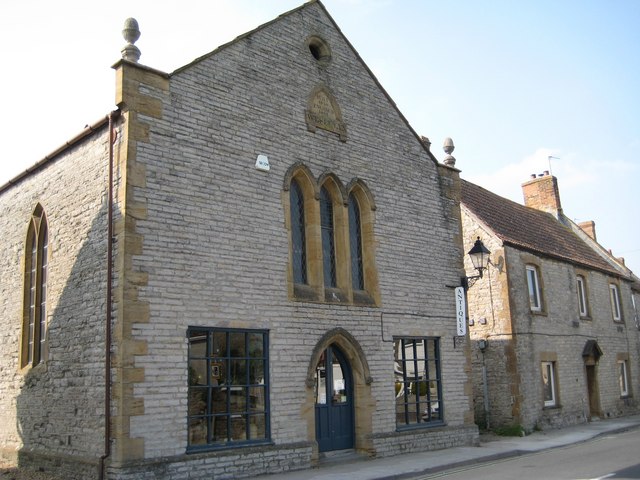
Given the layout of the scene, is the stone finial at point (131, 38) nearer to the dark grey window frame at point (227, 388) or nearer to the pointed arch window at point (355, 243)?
the dark grey window frame at point (227, 388)

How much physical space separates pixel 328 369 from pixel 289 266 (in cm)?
242

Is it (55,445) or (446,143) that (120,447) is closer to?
(55,445)

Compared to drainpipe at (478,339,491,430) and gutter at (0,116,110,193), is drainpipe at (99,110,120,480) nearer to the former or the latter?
gutter at (0,116,110,193)

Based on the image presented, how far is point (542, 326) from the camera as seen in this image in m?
21.0

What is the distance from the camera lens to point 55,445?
11.5m

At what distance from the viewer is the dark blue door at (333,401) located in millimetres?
13391

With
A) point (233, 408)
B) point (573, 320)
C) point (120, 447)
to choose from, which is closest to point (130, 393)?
point (120, 447)

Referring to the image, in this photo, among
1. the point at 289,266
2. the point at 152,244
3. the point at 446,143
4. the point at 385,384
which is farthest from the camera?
the point at 446,143

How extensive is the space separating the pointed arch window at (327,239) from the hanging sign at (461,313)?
3877 millimetres

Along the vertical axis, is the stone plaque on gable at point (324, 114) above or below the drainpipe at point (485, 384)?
above

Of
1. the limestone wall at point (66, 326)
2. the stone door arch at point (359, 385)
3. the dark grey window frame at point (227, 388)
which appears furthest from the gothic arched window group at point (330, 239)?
the limestone wall at point (66, 326)

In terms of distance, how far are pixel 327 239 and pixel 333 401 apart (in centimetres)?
346

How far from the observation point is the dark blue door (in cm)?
1339

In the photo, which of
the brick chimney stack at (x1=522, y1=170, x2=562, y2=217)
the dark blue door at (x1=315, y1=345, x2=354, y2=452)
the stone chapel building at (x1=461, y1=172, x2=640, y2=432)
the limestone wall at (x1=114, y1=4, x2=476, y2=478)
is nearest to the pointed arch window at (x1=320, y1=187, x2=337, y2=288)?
the limestone wall at (x1=114, y1=4, x2=476, y2=478)
